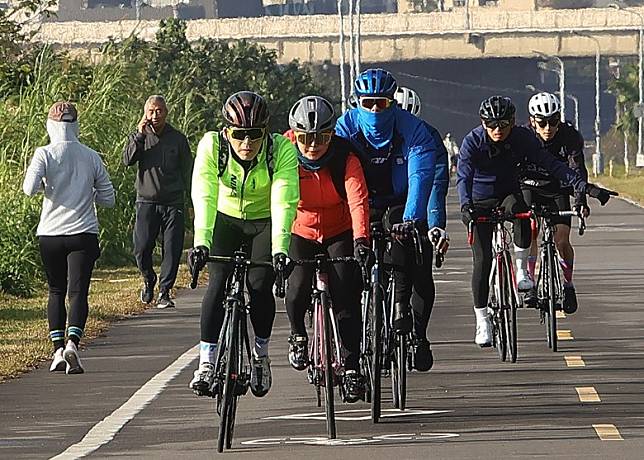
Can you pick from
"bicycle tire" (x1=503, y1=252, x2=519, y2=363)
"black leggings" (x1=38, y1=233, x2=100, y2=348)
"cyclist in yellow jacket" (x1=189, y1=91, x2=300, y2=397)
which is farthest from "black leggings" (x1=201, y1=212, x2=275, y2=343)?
"bicycle tire" (x1=503, y1=252, x2=519, y2=363)

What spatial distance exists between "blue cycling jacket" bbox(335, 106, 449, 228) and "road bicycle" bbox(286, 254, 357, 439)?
0.75m

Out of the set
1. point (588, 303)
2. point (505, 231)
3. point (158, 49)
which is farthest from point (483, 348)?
point (158, 49)

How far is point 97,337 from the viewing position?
A: 16719 mm

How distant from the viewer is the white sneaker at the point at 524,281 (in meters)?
15.5

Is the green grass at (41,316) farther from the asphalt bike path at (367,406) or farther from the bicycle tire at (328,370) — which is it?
the bicycle tire at (328,370)

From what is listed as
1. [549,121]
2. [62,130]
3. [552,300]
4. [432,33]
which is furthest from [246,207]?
[432,33]

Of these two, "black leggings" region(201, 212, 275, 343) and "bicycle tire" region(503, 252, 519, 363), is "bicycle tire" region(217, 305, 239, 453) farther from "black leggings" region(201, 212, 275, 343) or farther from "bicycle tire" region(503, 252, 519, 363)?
"bicycle tire" region(503, 252, 519, 363)

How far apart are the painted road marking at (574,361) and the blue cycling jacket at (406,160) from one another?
1845 mm

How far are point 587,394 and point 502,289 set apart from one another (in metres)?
2.21

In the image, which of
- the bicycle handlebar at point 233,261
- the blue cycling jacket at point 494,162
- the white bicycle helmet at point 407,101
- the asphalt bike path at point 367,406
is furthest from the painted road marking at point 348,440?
the blue cycling jacket at point 494,162

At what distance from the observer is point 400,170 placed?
12344mm

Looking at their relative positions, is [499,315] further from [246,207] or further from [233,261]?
[233,261]

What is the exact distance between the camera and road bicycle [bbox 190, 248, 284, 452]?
10273 millimetres

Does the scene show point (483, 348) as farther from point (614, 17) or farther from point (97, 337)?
point (614, 17)
